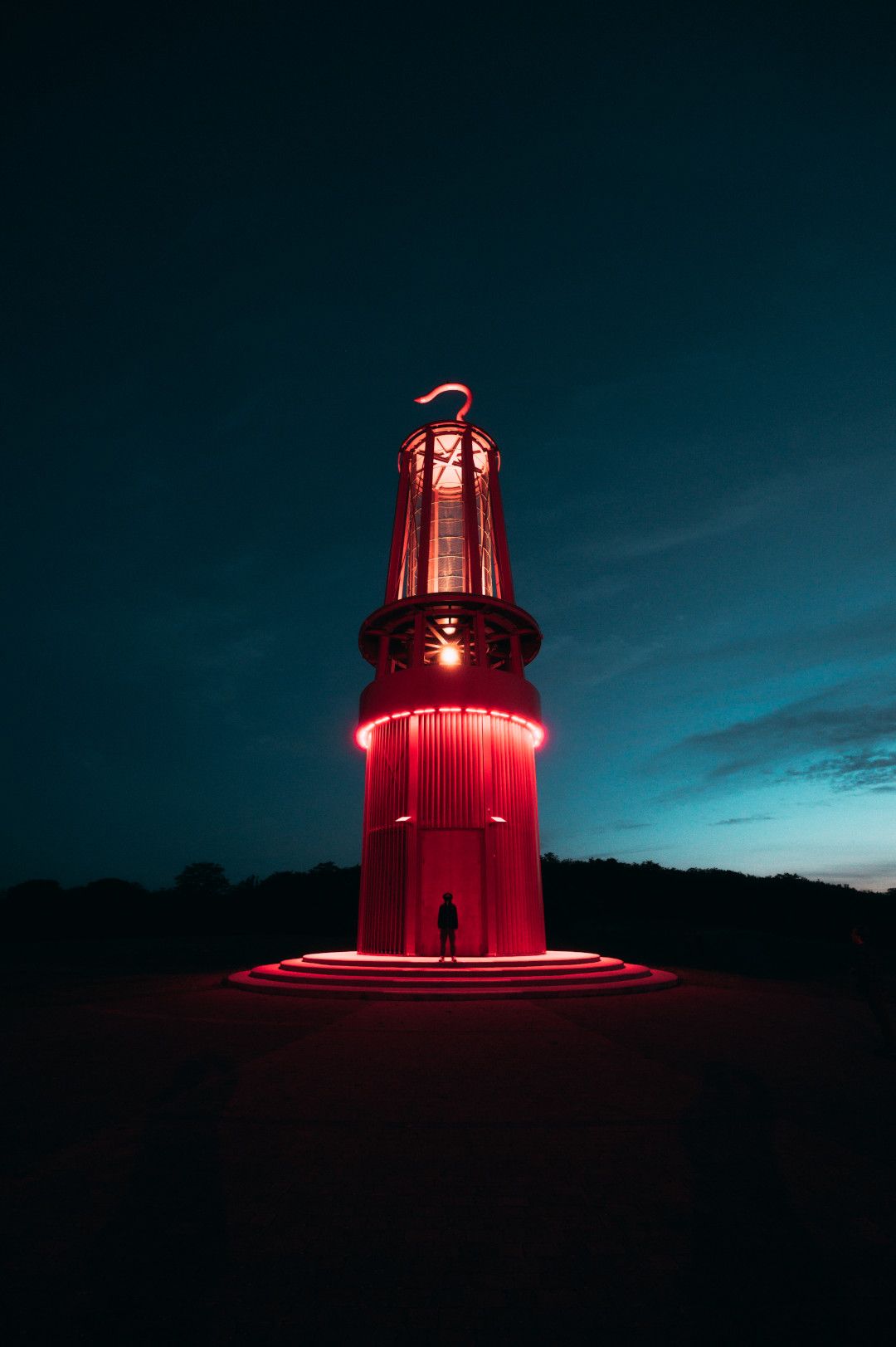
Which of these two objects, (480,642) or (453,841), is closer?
(453,841)

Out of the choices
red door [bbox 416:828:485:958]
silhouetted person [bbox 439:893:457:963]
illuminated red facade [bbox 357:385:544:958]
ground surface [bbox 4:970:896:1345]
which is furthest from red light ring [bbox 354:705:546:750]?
ground surface [bbox 4:970:896:1345]

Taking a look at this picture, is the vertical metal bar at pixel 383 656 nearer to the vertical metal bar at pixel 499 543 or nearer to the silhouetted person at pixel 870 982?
the vertical metal bar at pixel 499 543

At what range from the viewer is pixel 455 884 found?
48.5 ft

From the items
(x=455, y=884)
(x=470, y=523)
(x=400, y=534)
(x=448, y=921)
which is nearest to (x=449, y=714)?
(x=455, y=884)

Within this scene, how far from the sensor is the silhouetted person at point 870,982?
6812mm

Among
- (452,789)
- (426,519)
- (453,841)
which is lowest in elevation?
(453,841)

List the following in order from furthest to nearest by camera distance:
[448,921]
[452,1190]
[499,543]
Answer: [499,543]
[448,921]
[452,1190]

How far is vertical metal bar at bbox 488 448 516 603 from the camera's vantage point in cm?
1880

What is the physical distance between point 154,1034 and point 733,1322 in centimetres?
713

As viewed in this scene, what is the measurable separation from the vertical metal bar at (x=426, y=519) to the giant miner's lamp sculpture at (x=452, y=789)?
0.06 metres

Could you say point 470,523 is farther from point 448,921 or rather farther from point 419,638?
point 448,921

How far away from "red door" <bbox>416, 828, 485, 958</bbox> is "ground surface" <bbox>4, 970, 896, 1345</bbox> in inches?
303

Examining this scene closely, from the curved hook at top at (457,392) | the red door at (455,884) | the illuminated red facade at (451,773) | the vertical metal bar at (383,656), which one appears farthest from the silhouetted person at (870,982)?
the curved hook at top at (457,392)

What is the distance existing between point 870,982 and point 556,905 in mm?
39256
